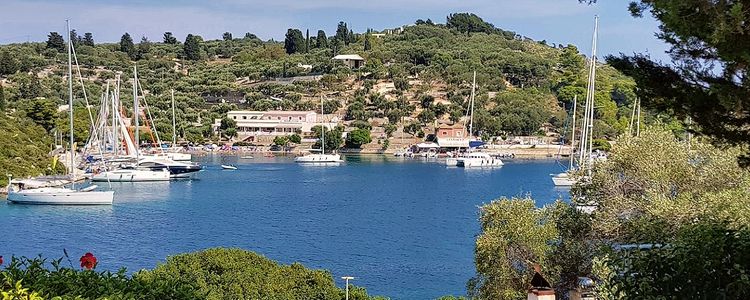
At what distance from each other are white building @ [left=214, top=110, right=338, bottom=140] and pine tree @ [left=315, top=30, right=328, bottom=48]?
26.3 metres

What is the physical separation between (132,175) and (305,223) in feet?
52.9

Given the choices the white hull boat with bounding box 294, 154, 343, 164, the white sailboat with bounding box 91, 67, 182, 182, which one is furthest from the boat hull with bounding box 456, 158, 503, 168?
the white sailboat with bounding box 91, 67, 182, 182

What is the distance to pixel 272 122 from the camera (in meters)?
61.8

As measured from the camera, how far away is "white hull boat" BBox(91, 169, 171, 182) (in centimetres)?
3891

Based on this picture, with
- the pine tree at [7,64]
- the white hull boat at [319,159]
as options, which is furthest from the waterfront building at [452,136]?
the pine tree at [7,64]

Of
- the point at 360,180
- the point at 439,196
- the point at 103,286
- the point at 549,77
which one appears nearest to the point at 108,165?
the point at 360,180

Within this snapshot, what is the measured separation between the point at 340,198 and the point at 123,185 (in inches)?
452

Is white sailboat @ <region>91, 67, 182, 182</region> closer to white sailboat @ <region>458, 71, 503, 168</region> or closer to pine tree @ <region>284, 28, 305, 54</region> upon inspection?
white sailboat @ <region>458, 71, 503, 168</region>

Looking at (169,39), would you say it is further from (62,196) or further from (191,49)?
(62,196)

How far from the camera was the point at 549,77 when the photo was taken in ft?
236

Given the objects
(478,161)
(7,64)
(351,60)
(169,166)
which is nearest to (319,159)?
(478,161)

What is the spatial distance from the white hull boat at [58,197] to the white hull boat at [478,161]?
87.0ft

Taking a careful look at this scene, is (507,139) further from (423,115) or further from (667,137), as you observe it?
(667,137)

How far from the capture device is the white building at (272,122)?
202ft
